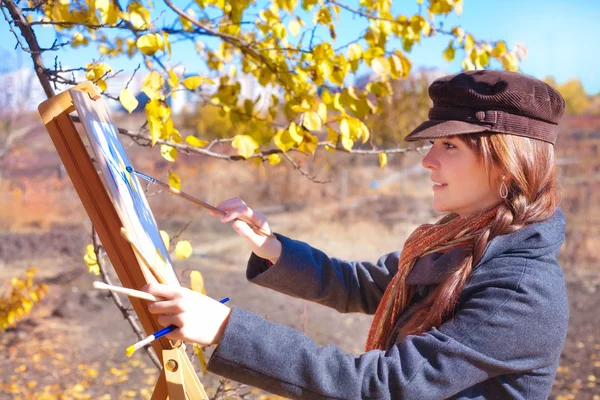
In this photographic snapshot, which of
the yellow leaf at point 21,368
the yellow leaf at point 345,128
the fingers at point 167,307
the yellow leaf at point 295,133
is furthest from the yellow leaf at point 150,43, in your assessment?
the yellow leaf at point 21,368

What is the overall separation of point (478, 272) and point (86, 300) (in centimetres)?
437

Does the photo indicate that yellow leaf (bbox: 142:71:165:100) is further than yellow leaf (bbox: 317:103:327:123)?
No

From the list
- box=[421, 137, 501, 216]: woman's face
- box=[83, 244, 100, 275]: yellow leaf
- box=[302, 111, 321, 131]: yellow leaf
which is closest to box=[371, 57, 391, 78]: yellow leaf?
box=[302, 111, 321, 131]: yellow leaf

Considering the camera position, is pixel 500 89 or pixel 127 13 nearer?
pixel 500 89

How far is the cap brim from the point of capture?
123cm

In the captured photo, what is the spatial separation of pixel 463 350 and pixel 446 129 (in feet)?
1.55

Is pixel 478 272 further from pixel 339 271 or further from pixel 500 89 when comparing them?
pixel 339 271

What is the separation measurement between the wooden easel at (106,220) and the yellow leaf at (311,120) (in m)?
0.61

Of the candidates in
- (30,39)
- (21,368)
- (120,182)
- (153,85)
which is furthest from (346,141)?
(21,368)

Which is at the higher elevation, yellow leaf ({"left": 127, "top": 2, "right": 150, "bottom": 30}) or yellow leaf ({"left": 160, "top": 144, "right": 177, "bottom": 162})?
yellow leaf ({"left": 127, "top": 2, "right": 150, "bottom": 30})

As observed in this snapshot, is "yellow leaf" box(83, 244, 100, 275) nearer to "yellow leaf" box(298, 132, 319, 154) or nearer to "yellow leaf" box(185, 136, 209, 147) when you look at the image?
"yellow leaf" box(185, 136, 209, 147)

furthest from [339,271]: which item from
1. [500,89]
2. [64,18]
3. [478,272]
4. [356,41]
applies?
[64,18]

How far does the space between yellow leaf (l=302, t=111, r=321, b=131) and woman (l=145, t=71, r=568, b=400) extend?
31 centimetres

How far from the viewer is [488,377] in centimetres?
112
